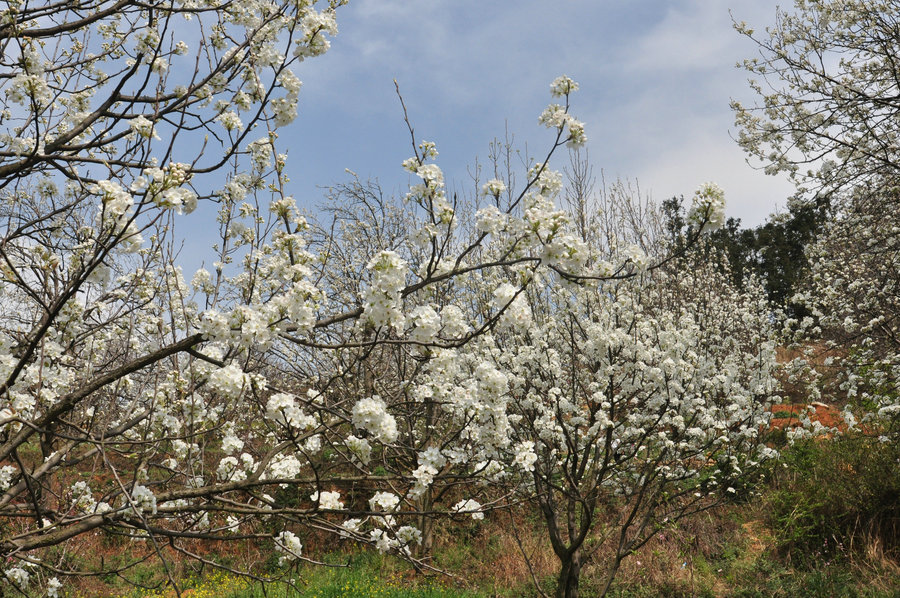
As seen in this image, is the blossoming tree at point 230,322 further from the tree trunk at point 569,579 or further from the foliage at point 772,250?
the foliage at point 772,250

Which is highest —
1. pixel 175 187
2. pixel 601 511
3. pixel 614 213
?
pixel 614 213

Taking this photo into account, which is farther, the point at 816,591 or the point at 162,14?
the point at 816,591

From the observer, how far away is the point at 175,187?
2.70m

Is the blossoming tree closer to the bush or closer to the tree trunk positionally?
the tree trunk

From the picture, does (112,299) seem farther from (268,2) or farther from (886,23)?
(886,23)

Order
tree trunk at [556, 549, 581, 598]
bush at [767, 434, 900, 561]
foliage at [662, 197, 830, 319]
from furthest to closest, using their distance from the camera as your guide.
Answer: foliage at [662, 197, 830, 319]
bush at [767, 434, 900, 561]
tree trunk at [556, 549, 581, 598]

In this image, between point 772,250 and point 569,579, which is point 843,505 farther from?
point 772,250

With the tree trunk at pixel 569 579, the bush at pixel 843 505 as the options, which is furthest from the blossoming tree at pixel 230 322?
the bush at pixel 843 505

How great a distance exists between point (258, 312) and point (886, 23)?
7692 millimetres

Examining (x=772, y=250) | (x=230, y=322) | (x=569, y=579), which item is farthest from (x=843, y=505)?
(x=772, y=250)

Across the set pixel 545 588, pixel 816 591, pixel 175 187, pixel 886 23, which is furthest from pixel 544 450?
pixel 886 23

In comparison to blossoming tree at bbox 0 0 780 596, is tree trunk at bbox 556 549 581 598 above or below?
below

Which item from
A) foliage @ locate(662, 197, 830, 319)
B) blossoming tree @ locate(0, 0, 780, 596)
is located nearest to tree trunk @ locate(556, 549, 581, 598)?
blossoming tree @ locate(0, 0, 780, 596)

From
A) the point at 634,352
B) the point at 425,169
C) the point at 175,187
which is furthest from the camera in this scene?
the point at 634,352
